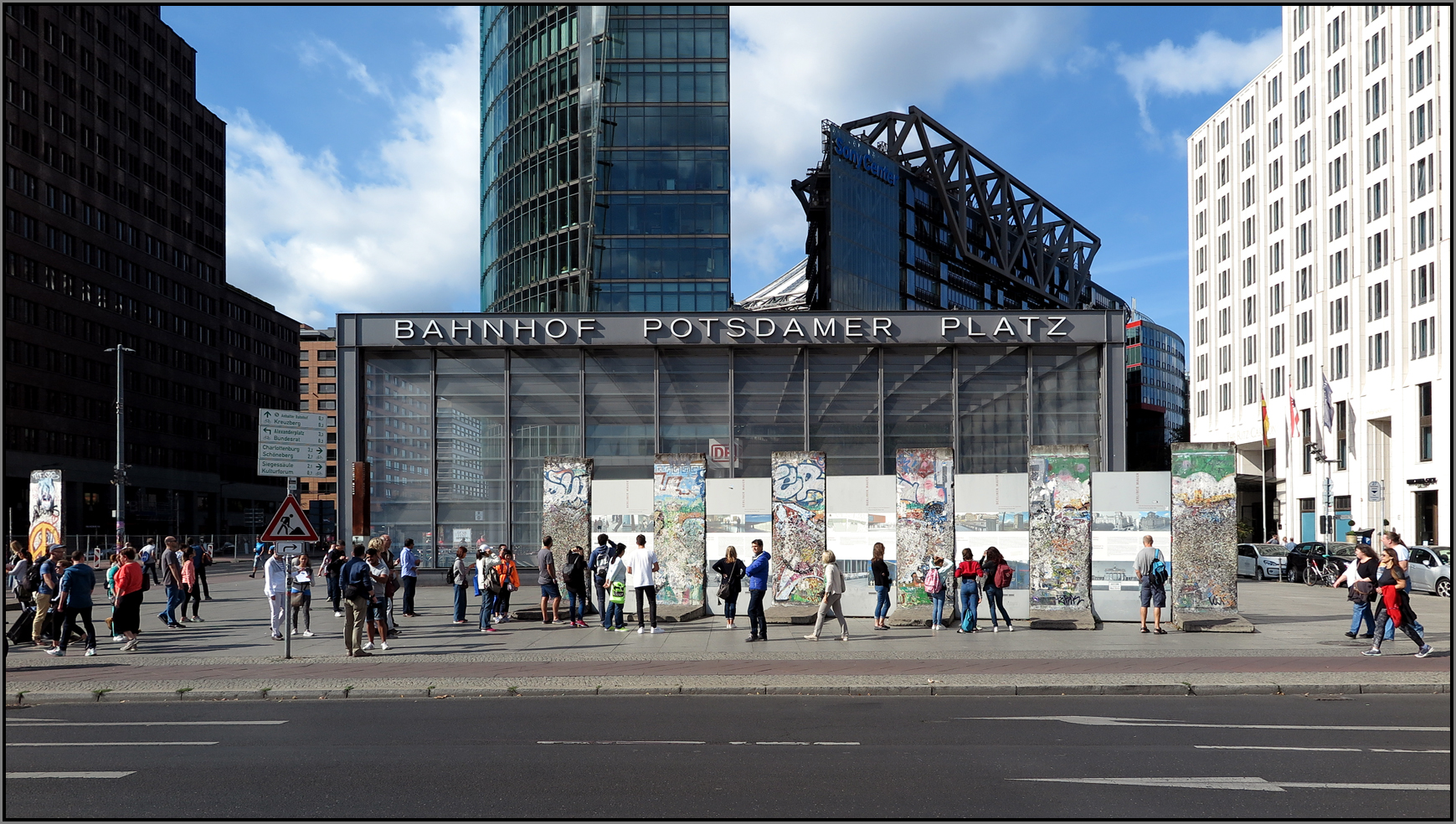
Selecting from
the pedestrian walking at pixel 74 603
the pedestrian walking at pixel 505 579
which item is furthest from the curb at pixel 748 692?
the pedestrian walking at pixel 505 579

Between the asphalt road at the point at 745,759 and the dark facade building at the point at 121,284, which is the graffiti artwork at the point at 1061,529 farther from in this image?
the dark facade building at the point at 121,284

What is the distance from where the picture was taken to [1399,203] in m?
65.2

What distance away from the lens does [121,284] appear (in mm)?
96125

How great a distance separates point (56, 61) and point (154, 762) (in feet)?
310

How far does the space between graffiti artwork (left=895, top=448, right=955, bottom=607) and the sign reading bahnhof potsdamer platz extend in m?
15.7

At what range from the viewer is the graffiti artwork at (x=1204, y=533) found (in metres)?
21.8

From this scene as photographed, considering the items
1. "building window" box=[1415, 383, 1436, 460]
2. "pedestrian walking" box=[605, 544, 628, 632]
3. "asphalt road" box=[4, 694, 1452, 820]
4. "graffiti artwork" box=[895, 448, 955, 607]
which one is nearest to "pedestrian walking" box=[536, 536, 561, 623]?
"pedestrian walking" box=[605, 544, 628, 632]

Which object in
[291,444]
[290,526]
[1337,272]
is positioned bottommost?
[290,526]

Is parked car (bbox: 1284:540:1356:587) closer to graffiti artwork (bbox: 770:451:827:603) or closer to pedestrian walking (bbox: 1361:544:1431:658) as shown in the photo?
pedestrian walking (bbox: 1361:544:1431:658)

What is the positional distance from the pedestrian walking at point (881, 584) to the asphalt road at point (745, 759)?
7.57 metres

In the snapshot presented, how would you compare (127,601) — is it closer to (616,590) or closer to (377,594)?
(377,594)

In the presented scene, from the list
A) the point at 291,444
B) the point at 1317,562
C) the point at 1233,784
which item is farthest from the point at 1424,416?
the point at 1233,784

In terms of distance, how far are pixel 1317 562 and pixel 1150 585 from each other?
80.3 feet

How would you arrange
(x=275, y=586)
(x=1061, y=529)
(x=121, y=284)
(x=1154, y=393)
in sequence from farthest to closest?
(x=1154, y=393) → (x=121, y=284) → (x=1061, y=529) → (x=275, y=586)
